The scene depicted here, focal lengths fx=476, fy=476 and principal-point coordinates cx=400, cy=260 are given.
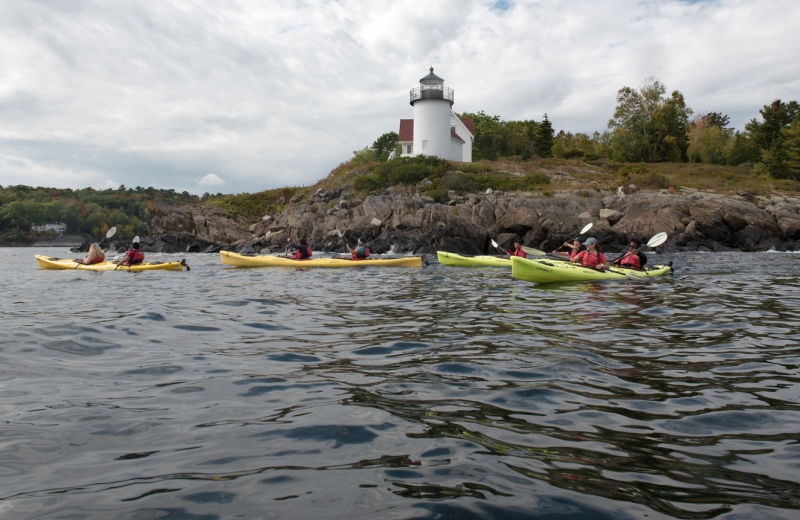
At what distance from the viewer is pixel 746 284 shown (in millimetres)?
10703

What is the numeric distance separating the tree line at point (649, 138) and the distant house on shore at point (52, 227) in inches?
2369

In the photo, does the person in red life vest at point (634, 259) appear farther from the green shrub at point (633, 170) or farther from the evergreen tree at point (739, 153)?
the evergreen tree at point (739, 153)

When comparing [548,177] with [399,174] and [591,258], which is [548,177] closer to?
[399,174]

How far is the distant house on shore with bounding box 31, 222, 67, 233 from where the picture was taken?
258ft

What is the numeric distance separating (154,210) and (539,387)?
46569 millimetres

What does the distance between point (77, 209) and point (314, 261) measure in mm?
88024

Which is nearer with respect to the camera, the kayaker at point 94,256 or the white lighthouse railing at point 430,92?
the kayaker at point 94,256

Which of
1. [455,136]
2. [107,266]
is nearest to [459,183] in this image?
[455,136]

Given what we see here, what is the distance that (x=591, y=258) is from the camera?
11.8 metres

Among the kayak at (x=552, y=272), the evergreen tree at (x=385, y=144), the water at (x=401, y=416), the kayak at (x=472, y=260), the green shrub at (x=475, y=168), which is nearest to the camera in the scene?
the water at (x=401, y=416)

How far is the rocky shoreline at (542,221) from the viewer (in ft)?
90.4

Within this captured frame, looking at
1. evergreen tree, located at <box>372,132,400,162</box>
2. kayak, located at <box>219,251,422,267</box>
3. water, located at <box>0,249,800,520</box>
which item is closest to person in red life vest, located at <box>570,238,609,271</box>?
water, located at <box>0,249,800,520</box>

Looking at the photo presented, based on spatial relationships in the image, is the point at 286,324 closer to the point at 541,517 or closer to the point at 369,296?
the point at 369,296

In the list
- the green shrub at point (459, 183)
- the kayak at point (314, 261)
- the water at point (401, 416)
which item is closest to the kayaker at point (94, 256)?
the kayak at point (314, 261)
